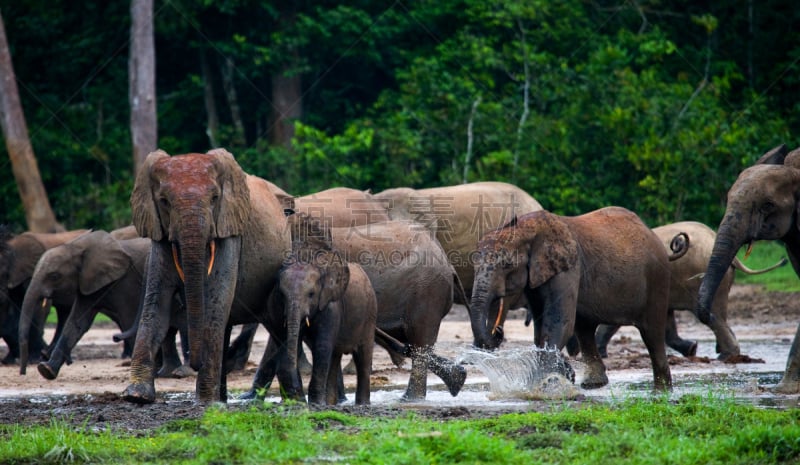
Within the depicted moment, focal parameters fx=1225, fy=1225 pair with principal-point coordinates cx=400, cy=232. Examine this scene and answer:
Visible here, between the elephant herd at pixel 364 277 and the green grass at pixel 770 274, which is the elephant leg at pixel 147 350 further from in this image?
the green grass at pixel 770 274

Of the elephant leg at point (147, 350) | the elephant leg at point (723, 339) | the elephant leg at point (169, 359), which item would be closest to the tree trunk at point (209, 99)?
the elephant leg at point (169, 359)

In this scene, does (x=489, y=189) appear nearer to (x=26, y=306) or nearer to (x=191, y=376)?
(x=191, y=376)

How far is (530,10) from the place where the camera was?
29.0 metres

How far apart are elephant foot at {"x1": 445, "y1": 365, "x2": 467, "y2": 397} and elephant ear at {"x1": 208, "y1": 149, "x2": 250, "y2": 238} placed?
8.12ft

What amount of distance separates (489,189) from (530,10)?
1321 centimetres

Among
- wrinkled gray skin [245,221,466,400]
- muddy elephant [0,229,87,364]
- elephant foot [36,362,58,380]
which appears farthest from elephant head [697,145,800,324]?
muddy elephant [0,229,87,364]

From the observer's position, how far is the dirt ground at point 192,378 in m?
9.45

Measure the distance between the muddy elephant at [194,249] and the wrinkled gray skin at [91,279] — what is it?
4.86 metres

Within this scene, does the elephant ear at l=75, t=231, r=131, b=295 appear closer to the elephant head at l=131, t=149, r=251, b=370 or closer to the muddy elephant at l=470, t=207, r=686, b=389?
the elephant head at l=131, t=149, r=251, b=370

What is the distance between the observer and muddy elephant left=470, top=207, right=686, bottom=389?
37.0ft

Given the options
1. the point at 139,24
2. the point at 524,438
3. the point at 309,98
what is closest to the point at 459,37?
the point at 309,98

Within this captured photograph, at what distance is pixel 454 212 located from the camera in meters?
16.3

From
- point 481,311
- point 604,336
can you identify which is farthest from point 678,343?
point 481,311

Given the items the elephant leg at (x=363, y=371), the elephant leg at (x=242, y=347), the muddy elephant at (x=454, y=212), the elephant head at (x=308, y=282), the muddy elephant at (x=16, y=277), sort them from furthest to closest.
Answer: the muddy elephant at (x=16, y=277) → the muddy elephant at (x=454, y=212) → the elephant leg at (x=242, y=347) → the elephant leg at (x=363, y=371) → the elephant head at (x=308, y=282)
